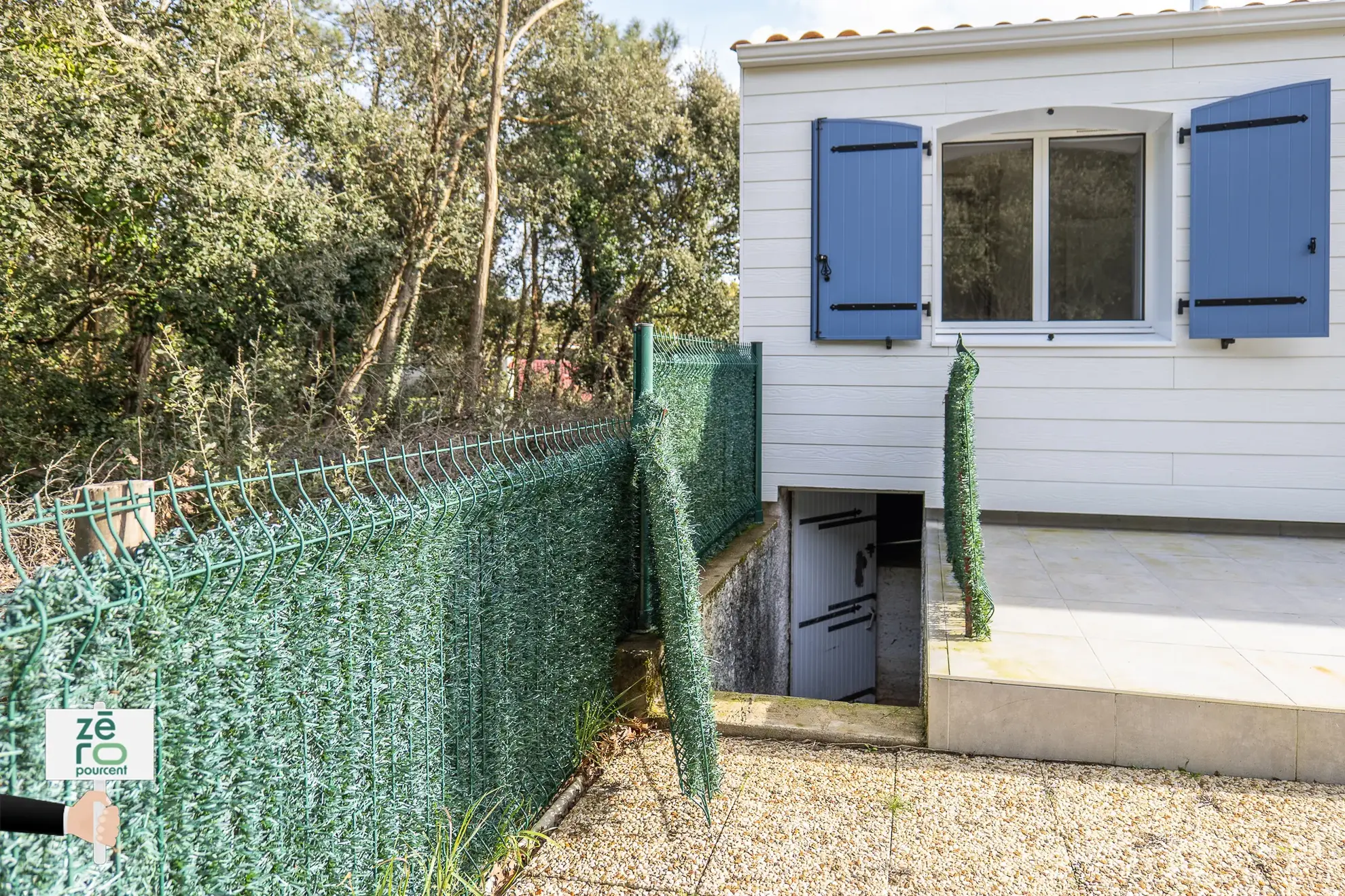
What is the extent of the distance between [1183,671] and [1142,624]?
0.54 meters

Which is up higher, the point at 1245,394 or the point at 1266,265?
the point at 1266,265

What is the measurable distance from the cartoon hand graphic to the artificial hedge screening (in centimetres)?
276

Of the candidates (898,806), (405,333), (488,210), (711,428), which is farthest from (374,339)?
(898,806)

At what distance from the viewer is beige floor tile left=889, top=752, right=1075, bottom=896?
2111 millimetres

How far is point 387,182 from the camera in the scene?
877cm

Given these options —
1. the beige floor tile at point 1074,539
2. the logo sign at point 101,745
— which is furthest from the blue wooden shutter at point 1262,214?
the logo sign at point 101,745

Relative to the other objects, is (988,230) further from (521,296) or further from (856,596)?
(521,296)

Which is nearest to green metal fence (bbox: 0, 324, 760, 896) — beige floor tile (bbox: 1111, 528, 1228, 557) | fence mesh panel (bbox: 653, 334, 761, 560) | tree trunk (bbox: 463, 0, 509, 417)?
fence mesh panel (bbox: 653, 334, 761, 560)

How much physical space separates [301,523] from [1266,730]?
2734 mm

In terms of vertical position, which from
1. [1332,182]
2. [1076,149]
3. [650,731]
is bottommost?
[650,731]

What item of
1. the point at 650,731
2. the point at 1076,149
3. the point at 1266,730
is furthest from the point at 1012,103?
the point at 650,731

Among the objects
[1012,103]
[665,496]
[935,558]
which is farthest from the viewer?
[1012,103]

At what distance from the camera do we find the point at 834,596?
21.7 ft

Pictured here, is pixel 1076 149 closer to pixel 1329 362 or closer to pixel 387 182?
pixel 1329 362
